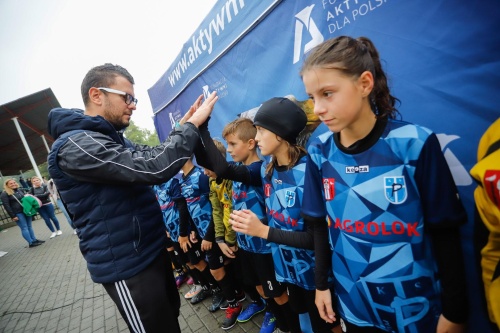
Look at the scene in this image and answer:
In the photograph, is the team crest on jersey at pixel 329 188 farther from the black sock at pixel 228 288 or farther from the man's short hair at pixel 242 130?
the black sock at pixel 228 288

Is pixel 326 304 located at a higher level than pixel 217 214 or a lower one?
lower

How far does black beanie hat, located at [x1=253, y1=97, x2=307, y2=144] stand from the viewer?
1.57 m

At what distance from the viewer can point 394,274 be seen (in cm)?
101

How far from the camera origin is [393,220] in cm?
100

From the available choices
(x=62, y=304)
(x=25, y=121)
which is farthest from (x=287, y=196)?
(x=25, y=121)

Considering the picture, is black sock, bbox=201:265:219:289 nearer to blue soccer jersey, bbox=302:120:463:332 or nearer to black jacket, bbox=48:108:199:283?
black jacket, bbox=48:108:199:283

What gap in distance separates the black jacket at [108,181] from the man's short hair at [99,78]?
0.21 metres

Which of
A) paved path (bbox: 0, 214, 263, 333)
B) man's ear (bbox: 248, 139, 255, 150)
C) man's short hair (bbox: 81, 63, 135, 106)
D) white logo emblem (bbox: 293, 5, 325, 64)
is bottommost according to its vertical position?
paved path (bbox: 0, 214, 263, 333)

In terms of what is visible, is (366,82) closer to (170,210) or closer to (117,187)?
(117,187)

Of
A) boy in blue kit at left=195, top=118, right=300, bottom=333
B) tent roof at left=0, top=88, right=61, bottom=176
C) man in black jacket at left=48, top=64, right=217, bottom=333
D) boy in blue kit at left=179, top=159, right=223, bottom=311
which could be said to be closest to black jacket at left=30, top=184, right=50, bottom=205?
tent roof at left=0, top=88, right=61, bottom=176

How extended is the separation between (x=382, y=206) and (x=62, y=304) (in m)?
5.48

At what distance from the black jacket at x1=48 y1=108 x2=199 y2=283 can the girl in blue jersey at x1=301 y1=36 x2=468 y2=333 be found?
2.97ft

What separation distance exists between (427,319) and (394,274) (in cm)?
23

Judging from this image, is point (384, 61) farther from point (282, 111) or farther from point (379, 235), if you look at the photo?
point (379, 235)
